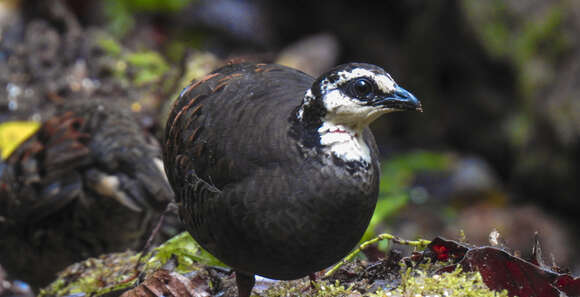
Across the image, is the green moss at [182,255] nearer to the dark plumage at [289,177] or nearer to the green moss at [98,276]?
the green moss at [98,276]

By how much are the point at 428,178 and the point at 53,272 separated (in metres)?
6.43

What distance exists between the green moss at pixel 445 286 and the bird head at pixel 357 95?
2.72ft

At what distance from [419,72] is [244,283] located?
8219mm

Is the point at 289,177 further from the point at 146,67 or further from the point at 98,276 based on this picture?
the point at 146,67

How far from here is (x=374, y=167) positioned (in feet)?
9.68

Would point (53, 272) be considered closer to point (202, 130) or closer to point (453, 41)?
point (202, 130)

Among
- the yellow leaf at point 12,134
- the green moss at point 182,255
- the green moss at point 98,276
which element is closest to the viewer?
the green moss at point 182,255

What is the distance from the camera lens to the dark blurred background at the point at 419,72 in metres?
8.02

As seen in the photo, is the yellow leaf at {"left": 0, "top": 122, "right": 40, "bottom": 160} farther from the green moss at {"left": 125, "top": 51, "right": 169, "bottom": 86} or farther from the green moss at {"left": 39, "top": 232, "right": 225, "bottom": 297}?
the green moss at {"left": 39, "top": 232, "right": 225, "bottom": 297}

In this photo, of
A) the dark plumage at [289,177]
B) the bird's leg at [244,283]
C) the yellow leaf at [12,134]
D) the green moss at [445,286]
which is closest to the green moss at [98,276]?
Answer: the bird's leg at [244,283]

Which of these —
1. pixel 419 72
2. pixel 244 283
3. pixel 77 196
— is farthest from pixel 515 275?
pixel 419 72

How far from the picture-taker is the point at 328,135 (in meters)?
2.85

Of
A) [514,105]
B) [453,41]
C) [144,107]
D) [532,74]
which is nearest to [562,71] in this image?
[532,74]

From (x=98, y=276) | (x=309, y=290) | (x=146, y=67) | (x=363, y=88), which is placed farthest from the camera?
(x=146, y=67)
